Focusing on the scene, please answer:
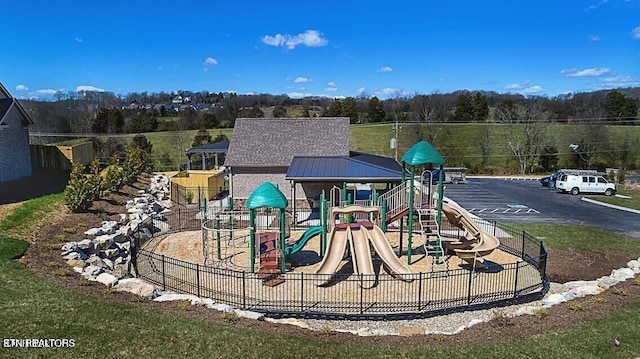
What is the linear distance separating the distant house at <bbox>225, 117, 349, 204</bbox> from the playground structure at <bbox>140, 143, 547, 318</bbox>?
8524 millimetres

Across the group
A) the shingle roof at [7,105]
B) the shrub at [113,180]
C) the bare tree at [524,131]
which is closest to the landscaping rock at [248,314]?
the shrub at [113,180]

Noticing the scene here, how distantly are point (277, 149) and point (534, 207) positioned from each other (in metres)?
17.2

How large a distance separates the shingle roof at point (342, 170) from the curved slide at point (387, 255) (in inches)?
278

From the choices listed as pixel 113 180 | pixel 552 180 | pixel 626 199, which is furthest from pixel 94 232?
pixel 626 199

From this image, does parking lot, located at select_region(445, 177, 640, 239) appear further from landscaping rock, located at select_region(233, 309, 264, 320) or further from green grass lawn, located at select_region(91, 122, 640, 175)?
landscaping rock, located at select_region(233, 309, 264, 320)

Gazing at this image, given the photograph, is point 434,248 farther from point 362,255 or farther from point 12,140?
point 12,140

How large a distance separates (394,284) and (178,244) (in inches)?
368

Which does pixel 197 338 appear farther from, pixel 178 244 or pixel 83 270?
pixel 178 244

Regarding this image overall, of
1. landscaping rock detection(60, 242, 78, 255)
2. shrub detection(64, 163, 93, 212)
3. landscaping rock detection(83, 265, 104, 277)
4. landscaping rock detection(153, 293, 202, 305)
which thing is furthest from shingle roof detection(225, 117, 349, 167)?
landscaping rock detection(153, 293, 202, 305)

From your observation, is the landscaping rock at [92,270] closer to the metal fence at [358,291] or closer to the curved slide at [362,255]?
the metal fence at [358,291]

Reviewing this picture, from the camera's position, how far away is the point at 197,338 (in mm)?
8648

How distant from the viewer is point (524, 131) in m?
55.3

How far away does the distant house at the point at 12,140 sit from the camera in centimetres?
2306

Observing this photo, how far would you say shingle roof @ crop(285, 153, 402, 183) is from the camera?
845 inches
